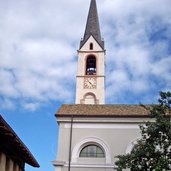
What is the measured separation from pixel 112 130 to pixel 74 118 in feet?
9.88

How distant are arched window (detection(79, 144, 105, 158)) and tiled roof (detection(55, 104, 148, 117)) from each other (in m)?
2.39

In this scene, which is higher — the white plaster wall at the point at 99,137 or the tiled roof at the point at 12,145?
the white plaster wall at the point at 99,137

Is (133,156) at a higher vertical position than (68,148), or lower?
lower

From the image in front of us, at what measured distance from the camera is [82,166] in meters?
24.1

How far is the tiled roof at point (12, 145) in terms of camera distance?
9.19 metres

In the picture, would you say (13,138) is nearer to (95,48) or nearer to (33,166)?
(33,166)

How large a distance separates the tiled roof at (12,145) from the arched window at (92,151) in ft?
36.4

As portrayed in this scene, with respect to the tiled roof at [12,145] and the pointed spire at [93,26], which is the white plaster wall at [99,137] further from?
the pointed spire at [93,26]

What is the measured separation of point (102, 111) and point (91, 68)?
27.8m

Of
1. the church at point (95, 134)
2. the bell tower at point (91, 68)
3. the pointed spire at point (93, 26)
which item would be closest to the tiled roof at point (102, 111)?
the church at point (95, 134)

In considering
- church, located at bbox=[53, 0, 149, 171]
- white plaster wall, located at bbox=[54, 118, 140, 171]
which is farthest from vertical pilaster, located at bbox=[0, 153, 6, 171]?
white plaster wall, located at bbox=[54, 118, 140, 171]

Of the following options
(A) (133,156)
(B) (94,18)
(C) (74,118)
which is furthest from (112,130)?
(B) (94,18)

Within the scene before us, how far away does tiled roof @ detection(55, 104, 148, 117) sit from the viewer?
985 inches

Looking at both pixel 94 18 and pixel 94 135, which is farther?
pixel 94 18
